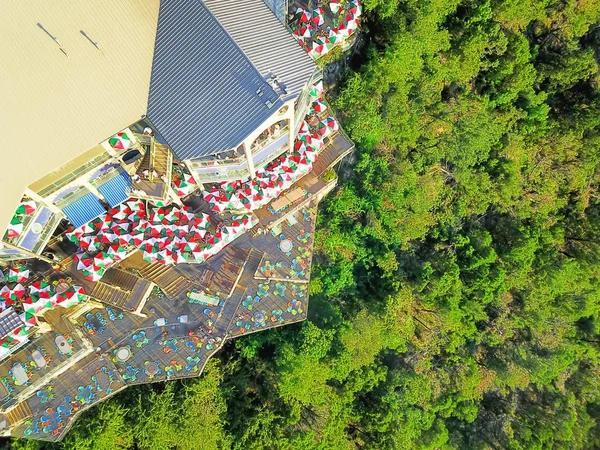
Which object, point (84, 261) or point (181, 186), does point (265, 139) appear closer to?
point (181, 186)

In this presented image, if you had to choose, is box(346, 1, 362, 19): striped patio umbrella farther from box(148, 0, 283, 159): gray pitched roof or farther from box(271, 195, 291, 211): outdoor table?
box(271, 195, 291, 211): outdoor table

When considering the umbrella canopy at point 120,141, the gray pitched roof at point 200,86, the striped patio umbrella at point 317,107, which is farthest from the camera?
the striped patio umbrella at point 317,107

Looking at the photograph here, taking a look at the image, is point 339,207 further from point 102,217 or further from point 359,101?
point 102,217

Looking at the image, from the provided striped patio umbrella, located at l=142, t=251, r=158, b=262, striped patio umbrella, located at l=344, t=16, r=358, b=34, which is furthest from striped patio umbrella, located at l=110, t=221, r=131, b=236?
striped patio umbrella, located at l=344, t=16, r=358, b=34

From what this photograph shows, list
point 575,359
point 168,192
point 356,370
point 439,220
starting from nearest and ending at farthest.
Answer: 1. point 168,192
2. point 356,370
3. point 439,220
4. point 575,359

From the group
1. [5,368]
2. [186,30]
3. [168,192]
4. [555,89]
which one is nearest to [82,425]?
[5,368]

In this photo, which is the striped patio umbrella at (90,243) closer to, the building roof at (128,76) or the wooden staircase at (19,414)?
the building roof at (128,76)

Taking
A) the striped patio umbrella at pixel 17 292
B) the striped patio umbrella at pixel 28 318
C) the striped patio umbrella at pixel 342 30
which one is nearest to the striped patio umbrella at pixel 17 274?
the striped patio umbrella at pixel 17 292
